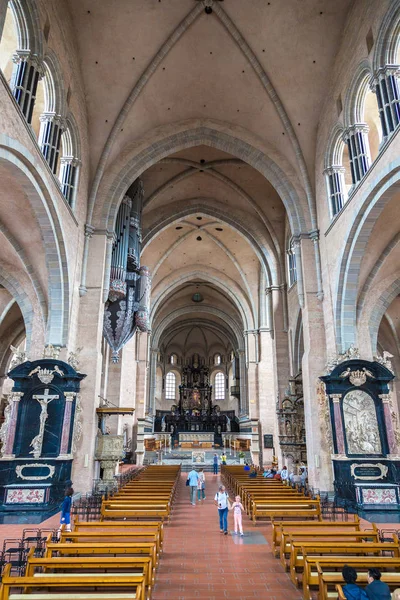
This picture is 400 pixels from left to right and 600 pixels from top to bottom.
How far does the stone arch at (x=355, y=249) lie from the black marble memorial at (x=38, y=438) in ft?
32.9

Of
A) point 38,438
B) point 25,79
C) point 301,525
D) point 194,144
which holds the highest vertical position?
point 194,144

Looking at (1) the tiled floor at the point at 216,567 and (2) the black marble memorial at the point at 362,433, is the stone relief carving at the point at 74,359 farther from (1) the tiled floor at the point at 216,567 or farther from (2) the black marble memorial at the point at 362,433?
(2) the black marble memorial at the point at 362,433

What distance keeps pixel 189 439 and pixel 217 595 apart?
119 ft

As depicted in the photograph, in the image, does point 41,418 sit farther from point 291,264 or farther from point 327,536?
point 291,264

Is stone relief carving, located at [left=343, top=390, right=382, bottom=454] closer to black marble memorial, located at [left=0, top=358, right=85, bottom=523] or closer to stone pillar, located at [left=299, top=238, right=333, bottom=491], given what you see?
stone pillar, located at [left=299, top=238, right=333, bottom=491]

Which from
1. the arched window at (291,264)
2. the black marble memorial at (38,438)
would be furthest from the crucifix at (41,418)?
the arched window at (291,264)

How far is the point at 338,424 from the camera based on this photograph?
14086mm

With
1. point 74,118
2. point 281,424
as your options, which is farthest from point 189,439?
point 74,118

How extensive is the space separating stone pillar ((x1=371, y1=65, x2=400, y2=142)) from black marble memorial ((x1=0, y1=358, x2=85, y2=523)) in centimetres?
1284

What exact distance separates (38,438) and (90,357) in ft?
13.1

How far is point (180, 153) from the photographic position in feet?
78.6

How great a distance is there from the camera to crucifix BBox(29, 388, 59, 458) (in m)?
13.4

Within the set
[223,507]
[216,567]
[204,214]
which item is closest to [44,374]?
[223,507]

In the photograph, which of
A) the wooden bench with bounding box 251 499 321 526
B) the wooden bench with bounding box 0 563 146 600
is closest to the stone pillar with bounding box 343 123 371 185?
the wooden bench with bounding box 251 499 321 526
